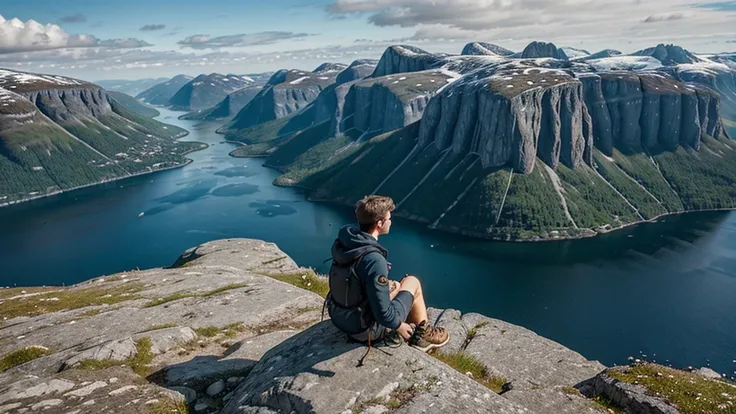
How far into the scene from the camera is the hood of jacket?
11461 mm

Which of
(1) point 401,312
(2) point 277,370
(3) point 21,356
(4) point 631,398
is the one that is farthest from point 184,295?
(4) point 631,398

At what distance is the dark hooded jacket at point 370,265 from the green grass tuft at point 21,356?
65.8 ft

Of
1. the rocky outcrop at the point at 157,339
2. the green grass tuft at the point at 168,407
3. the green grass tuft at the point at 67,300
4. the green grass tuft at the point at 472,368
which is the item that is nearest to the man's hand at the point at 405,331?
the green grass tuft at the point at 472,368

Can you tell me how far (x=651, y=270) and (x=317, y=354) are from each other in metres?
182

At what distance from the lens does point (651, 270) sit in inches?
6240

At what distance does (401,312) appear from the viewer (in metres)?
12.2

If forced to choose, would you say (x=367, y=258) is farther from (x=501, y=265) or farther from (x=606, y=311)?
(x=501, y=265)

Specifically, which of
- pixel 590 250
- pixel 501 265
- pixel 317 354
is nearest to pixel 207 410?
pixel 317 354

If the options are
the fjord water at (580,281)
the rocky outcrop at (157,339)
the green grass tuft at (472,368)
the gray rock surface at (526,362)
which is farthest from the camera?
the fjord water at (580,281)

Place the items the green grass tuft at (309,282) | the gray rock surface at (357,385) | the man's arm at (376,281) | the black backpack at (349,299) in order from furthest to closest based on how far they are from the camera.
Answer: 1. the green grass tuft at (309,282)
2. the black backpack at (349,299)
3. the gray rock surface at (357,385)
4. the man's arm at (376,281)

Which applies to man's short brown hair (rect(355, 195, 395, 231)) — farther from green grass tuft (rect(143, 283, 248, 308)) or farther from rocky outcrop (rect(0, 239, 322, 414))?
green grass tuft (rect(143, 283, 248, 308))

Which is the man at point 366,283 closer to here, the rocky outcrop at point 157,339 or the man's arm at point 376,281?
the man's arm at point 376,281

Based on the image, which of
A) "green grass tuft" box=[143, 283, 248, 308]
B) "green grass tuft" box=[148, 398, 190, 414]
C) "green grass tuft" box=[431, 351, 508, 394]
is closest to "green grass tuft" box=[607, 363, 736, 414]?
"green grass tuft" box=[431, 351, 508, 394]

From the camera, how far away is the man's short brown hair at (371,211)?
11.9 metres
